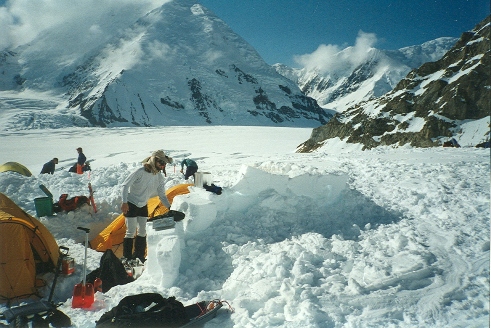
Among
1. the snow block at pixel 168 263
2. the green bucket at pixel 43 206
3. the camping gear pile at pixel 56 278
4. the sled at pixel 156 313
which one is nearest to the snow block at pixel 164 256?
the snow block at pixel 168 263

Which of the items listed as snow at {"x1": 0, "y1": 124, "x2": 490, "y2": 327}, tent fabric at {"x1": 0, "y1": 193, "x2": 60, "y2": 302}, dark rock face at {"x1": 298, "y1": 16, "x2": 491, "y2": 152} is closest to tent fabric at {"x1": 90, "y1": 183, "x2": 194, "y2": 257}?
snow at {"x1": 0, "y1": 124, "x2": 490, "y2": 327}

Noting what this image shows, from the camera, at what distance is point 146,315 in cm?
321

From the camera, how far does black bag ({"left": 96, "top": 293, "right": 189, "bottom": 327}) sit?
10.4 feet

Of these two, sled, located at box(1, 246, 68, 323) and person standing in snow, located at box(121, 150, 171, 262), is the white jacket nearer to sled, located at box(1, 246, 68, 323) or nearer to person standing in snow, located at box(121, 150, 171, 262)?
person standing in snow, located at box(121, 150, 171, 262)

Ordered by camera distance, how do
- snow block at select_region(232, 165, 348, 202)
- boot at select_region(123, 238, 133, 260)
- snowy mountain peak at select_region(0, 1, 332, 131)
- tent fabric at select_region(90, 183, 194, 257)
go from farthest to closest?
snowy mountain peak at select_region(0, 1, 332, 131), tent fabric at select_region(90, 183, 194, 257), snow block at select_region(232, 165, 348, 202), boot at select_region(123, 238, 133, 260)

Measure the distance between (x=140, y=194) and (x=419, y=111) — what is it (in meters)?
29.1

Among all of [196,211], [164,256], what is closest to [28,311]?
[164,256]

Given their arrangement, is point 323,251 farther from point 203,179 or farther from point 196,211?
point 203,179

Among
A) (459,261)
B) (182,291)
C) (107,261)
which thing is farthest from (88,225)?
(459,261)

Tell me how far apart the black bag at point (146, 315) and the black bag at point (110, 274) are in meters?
1.53

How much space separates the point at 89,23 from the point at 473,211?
212 metres

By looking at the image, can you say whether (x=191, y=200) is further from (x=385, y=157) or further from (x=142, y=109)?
(x=142, y=109)

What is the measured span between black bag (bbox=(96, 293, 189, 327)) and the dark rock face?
1994 cm

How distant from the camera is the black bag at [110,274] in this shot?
4859mm
